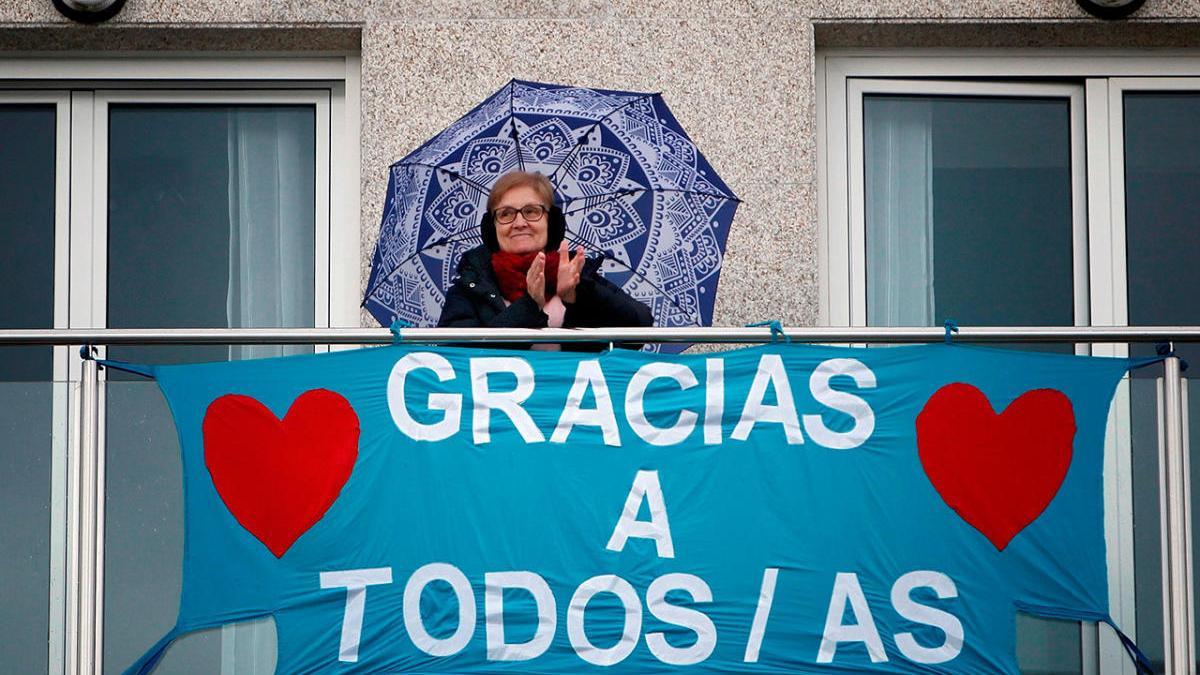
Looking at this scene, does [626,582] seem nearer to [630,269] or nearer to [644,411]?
[644,411]

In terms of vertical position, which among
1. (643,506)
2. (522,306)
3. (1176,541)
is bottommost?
(1176,541)

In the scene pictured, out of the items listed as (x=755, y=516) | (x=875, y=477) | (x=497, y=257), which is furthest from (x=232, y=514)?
(x=875, y=477)

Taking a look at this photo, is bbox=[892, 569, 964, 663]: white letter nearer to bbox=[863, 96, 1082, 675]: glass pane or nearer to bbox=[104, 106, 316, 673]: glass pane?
bbox=[863, 96, 1082, 675]: glass pane

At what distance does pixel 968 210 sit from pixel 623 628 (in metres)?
2.65

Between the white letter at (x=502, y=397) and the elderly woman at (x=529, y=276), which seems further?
the elderly woman at (x=529, y=276)

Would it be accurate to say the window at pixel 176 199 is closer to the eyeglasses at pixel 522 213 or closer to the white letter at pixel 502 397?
the eyeglasses at pixel 522 213

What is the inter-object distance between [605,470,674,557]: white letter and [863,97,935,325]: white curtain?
1.98m

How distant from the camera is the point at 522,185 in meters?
6.31

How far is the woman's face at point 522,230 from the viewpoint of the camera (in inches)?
246

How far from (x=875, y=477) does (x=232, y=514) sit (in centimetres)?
193

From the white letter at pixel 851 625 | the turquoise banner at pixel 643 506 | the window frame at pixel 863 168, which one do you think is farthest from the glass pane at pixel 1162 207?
the white letter at pixel 851 625

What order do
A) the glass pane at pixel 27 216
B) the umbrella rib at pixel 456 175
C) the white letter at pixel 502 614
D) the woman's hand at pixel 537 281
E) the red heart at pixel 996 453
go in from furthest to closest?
the glass pane at pixel 27 216
the umbrella rib at pixel 456 175
the woman's hand at pixel 537 281
the red heart at pixel 996 453
the white letter at pixel 502 614

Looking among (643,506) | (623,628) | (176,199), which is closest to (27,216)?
(176,199)

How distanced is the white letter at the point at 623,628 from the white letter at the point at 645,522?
11 centimetres
